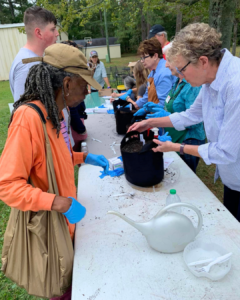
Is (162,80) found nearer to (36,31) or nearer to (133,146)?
(133,146)

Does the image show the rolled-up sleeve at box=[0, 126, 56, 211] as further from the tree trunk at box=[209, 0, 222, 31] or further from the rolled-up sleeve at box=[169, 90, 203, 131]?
the tree trunk at box=[209, 0, 222, 31]

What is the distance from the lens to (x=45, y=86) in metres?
1.06

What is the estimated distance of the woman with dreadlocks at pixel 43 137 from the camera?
942mm

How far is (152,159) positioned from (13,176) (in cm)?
89

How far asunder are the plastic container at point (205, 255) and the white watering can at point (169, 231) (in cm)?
4

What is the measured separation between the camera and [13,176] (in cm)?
94

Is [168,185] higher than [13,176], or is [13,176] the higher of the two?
[13,176]

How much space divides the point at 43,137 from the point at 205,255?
93cm

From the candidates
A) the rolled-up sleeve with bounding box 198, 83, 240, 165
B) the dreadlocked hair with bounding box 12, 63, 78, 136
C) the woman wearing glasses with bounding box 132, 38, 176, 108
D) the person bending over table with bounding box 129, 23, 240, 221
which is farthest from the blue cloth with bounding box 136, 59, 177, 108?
the dreadlocked hair with bounding box 12, 63, 78, 136

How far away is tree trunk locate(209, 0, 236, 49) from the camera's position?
151 inches

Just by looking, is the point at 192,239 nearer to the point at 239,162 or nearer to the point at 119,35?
the point at 239,162

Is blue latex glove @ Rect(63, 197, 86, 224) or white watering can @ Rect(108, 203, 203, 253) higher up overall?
blue latex glove @ Rect(63, 197, 86, 224)

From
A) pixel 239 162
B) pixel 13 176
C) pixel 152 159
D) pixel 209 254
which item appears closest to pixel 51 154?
pixel 13 176

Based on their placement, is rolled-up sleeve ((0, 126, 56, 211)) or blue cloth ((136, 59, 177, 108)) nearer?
rolled-up sleeve ((0, 126, 56, 211))
